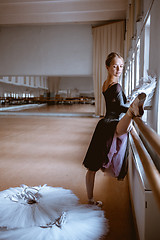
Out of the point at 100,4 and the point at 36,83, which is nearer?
the point at 100,4

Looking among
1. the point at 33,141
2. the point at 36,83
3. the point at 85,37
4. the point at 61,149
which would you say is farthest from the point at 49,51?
the point at 36,83

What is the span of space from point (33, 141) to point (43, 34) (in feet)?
25.6

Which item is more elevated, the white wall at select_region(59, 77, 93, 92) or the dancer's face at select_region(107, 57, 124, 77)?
the white wall at select_region(59, 77, 93, 92)

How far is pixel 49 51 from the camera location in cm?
1137

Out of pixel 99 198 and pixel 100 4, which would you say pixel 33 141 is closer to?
pixel 99 198

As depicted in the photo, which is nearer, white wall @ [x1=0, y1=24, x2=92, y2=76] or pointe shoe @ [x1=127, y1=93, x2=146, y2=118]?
pointe shoe @ [x1=127, y1=93, x2=146, y2=118]

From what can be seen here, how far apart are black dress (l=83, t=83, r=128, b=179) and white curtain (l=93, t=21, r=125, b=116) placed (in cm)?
870

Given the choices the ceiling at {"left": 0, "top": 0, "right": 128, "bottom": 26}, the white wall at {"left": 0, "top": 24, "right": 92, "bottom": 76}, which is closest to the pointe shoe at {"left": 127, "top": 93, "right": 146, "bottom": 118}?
the ceiling at {"left": 0, "top": 0, "right": 128, "bottom": 26}

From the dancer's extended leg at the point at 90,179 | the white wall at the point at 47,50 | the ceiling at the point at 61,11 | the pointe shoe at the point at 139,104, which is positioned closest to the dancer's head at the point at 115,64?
the pointe shoe at the point at 139,104

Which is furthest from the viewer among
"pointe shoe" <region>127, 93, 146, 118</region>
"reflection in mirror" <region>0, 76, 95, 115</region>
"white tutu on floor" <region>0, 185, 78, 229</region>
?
"reflection in mirror" <region>0, 76, 95, 115</region>

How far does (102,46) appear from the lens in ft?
34.3

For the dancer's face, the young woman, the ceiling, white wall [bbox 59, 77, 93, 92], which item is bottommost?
the young woman

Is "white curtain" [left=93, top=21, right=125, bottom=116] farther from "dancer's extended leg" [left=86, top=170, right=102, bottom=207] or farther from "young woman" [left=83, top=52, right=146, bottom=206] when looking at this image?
"dancer's extended leg" [left=86, top=170, right=102, bottom=207]

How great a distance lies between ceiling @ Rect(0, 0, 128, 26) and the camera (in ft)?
26.9
